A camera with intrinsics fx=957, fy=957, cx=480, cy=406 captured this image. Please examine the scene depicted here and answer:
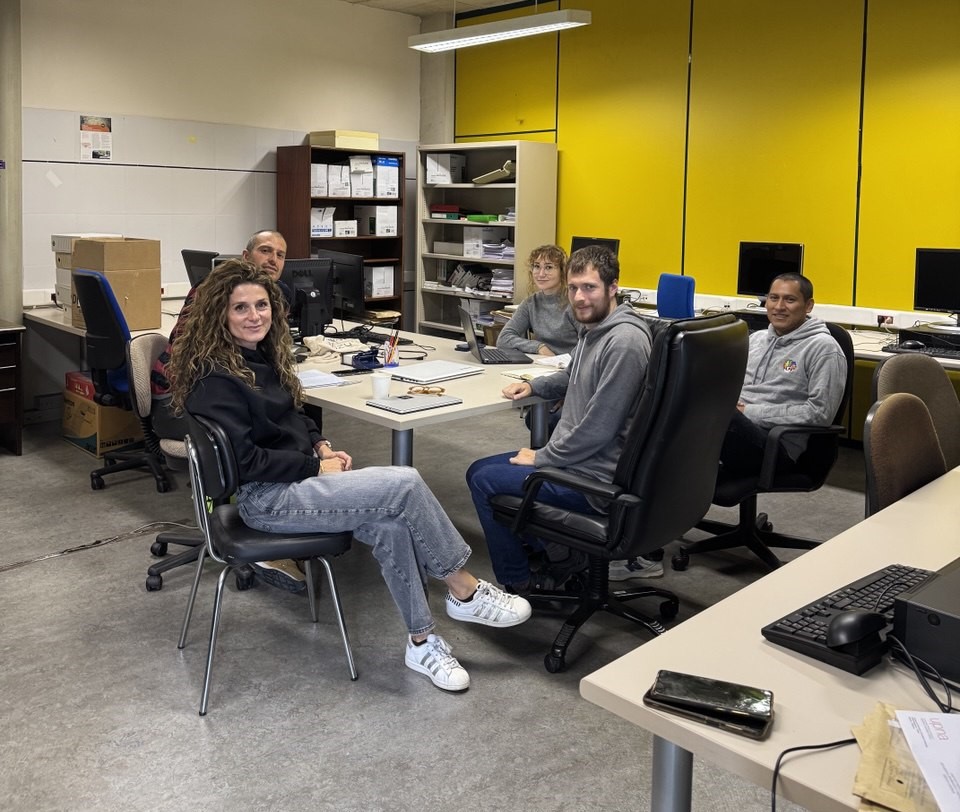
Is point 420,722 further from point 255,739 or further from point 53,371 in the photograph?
point 53,371

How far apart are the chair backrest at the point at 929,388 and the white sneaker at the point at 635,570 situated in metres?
1.20

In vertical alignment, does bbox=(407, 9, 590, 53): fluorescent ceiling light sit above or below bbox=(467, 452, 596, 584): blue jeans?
above

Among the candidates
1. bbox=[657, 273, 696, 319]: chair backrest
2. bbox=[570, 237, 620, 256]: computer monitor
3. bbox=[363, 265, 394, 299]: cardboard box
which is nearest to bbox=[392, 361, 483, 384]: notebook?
bbox=[657, 273, 696, 319]: chair backrest

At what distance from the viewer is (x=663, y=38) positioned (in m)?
6.47

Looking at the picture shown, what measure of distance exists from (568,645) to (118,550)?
1992 millimetres

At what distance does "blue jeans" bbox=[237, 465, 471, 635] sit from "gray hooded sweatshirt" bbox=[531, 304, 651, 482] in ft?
1.36

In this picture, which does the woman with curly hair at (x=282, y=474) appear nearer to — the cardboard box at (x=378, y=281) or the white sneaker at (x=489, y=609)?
the white sneaker at (x=489, y=609)

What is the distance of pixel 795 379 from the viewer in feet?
12.3

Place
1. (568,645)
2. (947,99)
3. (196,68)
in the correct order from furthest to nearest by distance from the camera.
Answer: (196,68) < (947,99) < (568,645)

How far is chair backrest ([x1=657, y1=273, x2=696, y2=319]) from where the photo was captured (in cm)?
568

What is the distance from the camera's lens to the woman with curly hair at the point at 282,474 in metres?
2.69

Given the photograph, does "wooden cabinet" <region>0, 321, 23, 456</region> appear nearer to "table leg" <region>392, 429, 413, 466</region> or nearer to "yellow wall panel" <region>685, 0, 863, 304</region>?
"table leg" <region>392, 429, 413, 466</region>

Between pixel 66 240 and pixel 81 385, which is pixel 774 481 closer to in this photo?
pixel 81 385

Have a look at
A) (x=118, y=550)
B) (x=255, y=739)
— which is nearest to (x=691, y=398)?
(x=255, y=739)
